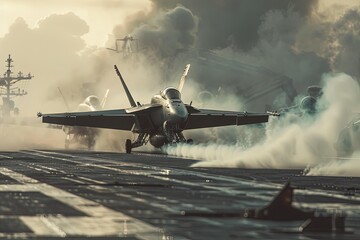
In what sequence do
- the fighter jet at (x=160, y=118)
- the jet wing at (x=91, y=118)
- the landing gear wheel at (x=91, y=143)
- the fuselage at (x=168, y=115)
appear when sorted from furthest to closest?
the landing gear wheel at (x=91, y=143)
the jet wing at (x=91, y=118)
the fighter jet at (x=160, y=118)
the fuselage at (x=168, y=115)

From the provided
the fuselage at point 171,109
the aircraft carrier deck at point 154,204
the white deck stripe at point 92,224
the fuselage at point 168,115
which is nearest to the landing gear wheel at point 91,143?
the fuselage at point 168,115

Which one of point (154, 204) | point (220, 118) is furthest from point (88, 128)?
point (154, 204)

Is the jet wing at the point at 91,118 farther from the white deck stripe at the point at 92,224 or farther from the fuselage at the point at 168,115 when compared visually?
the white deck stripe at the point at 92,224

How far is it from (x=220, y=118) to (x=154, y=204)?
5683cm

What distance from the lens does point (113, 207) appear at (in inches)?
891

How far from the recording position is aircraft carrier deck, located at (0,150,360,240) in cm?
1728

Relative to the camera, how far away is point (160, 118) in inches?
2734

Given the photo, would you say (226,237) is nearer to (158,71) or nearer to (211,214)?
(211,214)

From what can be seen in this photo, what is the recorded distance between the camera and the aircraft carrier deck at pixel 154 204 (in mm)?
17280

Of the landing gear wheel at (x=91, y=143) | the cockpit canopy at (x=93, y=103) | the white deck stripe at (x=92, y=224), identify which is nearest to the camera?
the white deck stripe at (x=92, y=224)

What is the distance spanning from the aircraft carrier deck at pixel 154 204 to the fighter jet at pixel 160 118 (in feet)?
89.2

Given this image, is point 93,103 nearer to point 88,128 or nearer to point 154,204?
point 88,128

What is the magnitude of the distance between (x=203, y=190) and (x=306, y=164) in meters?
27.3

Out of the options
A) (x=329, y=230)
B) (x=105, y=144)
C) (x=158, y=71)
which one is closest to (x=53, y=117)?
(x=105, y=144)
